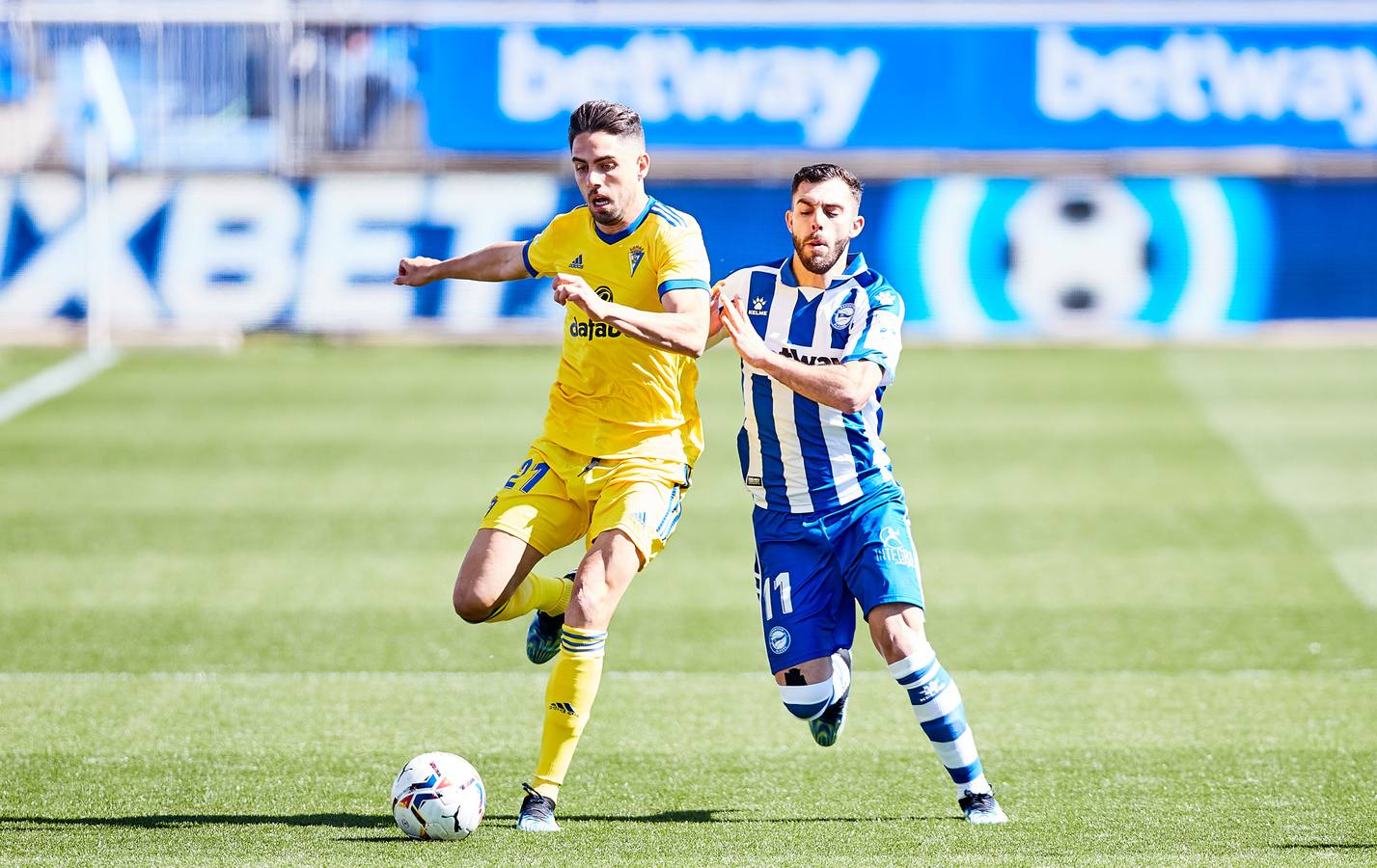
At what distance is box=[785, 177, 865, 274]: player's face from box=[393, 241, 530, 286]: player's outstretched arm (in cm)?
107

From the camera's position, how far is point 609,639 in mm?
8867

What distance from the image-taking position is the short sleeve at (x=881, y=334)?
589cm

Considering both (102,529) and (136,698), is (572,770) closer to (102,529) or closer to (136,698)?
(136,698)

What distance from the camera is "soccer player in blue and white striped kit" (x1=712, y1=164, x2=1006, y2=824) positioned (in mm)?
5840

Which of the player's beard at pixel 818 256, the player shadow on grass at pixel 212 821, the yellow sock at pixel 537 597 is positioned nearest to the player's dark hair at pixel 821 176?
the player's beard at pixel 818 256

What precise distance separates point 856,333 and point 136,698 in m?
3.71

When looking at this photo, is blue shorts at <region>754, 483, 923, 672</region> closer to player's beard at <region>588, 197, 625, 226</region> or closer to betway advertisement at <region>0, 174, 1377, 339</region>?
player's beard at <region>588, 197, 625, 226</region>

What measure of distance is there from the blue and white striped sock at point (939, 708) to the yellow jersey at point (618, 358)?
3.85 ft

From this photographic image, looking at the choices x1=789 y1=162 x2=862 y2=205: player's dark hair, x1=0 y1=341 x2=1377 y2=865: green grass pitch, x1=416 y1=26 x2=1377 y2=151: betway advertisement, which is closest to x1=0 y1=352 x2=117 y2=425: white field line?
x1=0 y1=341 x2=1377 y2=865: green grass pitch

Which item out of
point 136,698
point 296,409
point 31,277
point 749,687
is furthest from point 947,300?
point 136,698

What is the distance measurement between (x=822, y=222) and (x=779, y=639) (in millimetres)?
1461

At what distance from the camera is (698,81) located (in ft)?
62.6

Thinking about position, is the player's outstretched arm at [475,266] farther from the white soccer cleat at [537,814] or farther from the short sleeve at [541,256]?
the white soccer cleat at [537,814]

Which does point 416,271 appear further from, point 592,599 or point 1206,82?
point 1206,82
